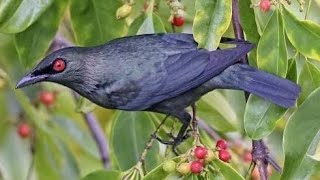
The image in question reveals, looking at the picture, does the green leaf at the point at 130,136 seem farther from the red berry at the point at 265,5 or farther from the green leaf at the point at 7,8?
the red berry at the point at 265,5

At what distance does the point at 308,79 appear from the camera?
108 inches

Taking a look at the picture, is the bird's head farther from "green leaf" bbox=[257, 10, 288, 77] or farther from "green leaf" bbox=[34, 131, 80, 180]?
"green leaf" bbox=[34, 131, 80, 180]

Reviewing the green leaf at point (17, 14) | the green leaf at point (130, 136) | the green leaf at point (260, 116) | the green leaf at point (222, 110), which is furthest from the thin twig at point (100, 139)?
the green leaf at point (260, 116)

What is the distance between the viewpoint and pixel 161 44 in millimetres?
2814

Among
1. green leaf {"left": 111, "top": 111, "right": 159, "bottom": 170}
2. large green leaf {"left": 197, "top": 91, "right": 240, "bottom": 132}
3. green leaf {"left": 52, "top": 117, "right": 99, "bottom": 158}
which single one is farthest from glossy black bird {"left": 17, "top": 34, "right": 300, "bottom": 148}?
green leaf {"left": 52, "top": 117, "right": 99, "bottom": 158}

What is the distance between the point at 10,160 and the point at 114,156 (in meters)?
1.01

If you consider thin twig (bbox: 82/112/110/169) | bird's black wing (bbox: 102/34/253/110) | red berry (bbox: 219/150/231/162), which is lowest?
thin twig (bbox: 82/112/110/169)

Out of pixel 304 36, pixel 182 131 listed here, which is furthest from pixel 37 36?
pixel 304 36

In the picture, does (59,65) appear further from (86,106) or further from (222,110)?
(222,110)

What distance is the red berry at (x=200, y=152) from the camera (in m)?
2.52

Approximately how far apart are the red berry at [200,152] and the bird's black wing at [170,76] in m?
0.28

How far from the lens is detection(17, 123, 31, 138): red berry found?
13.4ft

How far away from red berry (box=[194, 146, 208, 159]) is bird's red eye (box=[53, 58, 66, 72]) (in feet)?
1.58

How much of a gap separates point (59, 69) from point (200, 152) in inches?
19.7
